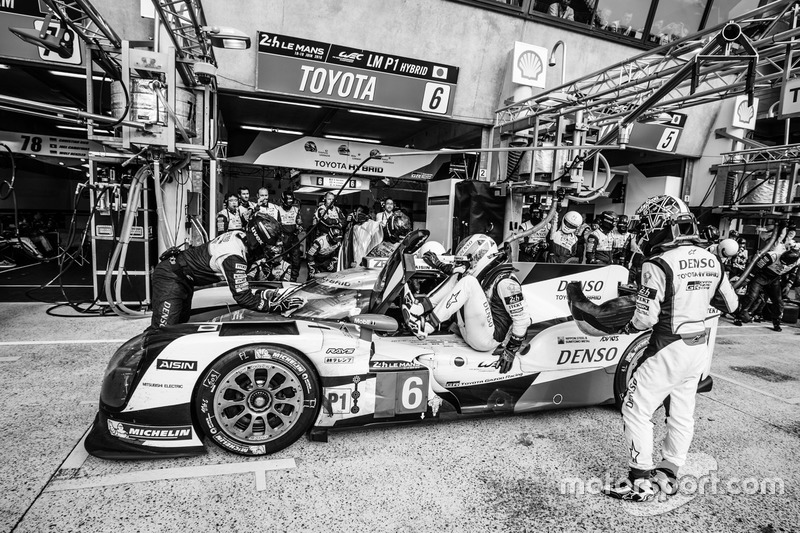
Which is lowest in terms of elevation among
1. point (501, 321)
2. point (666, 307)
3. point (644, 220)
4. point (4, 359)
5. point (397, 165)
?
point (4, 359)

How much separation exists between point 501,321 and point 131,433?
2508mm

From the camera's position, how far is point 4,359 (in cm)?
425

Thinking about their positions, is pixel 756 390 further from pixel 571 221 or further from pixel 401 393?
pixel 571 221

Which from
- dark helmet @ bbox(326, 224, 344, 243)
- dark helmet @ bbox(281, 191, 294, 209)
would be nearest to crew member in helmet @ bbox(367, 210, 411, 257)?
dark helmet @ bbox(326, 224, 344, 243)

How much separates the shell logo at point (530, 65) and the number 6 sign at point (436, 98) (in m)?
1.54

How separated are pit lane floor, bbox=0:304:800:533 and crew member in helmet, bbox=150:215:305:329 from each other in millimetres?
895

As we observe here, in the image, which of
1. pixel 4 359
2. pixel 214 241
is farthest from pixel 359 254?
pixel 4 359

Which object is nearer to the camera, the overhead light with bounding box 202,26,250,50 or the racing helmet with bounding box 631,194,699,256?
the racing helmet with bounding box 631,194,699,256

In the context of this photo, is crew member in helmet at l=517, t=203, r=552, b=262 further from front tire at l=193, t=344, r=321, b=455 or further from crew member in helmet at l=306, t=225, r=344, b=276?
front tire at l=193, t=344, r=321, b=455

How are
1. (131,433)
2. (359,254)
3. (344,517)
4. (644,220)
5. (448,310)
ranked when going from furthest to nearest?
1. (359,254)
2. (448,310)
3. (644,220)
4. (131,433)
5. (344,517)

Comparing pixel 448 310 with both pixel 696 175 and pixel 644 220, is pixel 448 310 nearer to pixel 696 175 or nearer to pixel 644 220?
pixel 644 220

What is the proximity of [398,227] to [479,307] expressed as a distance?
19.4ft

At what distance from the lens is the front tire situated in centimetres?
257

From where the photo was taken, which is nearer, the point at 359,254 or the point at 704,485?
the point at 704,485
